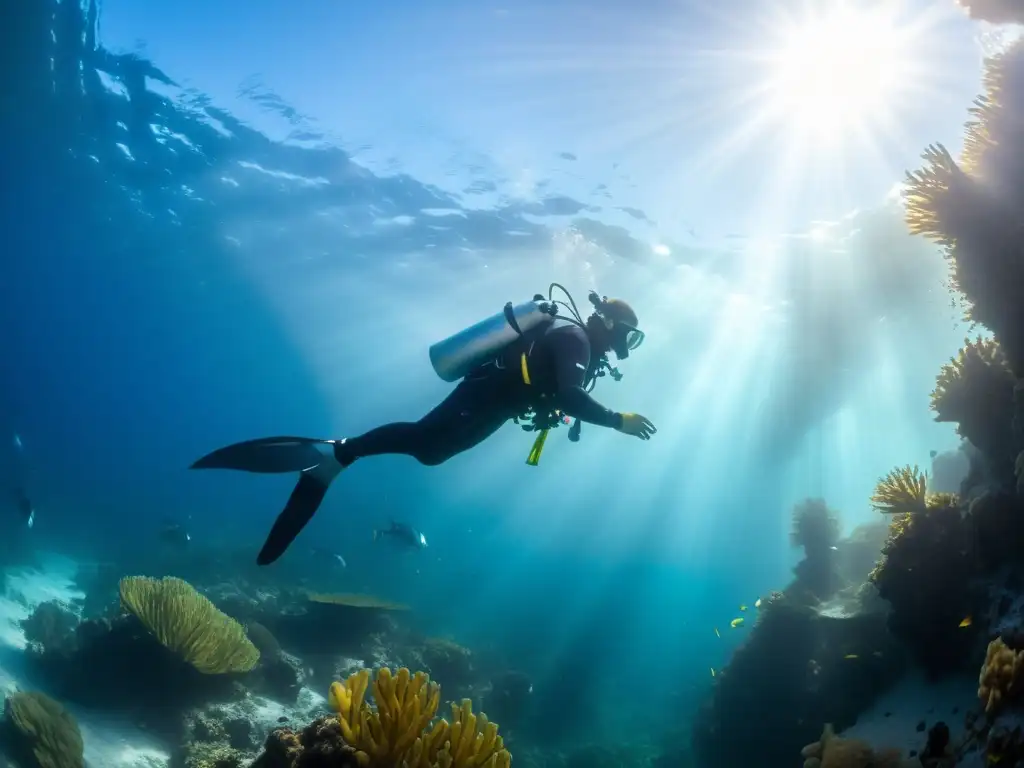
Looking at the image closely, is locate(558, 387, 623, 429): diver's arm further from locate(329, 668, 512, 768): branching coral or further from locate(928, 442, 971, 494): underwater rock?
locate(928, 442, 971, 494): underwater rock

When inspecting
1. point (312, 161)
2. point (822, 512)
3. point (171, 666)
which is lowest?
point (171, 666)

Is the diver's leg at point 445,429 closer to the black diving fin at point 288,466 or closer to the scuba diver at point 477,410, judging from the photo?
the scuba diver at point 477,410

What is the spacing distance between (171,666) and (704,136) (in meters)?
19.8

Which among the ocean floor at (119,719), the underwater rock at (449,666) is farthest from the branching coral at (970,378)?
the underwater rock at (449,666)

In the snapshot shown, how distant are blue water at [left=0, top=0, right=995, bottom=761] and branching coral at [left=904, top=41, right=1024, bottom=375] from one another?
8406mm

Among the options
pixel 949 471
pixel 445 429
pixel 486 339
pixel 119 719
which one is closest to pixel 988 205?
pixel 486 339

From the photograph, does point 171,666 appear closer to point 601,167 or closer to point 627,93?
point 627,93

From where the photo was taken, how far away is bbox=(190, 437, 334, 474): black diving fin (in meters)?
4.99

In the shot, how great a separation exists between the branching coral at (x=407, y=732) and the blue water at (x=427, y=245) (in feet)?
53.4

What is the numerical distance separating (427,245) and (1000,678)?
28249mm

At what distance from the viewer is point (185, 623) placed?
7.26 m

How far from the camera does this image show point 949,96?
15.2 metres

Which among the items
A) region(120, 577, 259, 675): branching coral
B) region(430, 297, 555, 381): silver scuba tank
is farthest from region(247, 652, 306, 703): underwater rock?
region(430, 297, 555, 381): silver scuba tank

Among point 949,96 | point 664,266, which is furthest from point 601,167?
point 949,96
